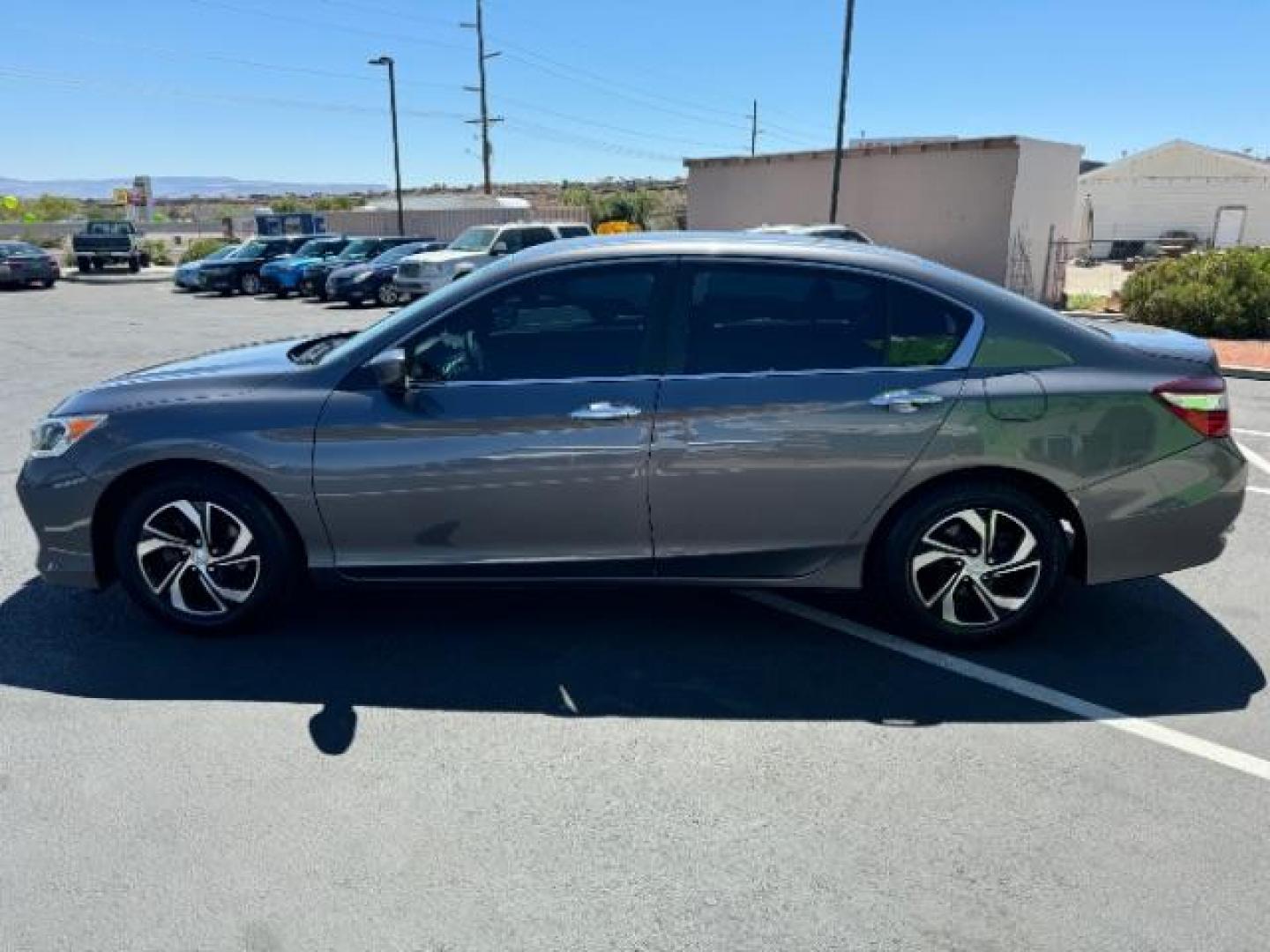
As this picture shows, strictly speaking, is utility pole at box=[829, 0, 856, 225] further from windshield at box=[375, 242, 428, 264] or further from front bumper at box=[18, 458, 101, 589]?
front bumper at box=[18, 458, 101, 589]

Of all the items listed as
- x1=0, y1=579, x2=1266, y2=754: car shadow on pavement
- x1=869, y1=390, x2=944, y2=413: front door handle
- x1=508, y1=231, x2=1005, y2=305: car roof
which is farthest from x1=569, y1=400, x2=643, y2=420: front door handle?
x1=869, y1=390, x2=944, y2=413: front door handle

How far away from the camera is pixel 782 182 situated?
25.6m

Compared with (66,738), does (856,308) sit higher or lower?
higher

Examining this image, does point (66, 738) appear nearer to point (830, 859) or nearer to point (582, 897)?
point (582, 897)

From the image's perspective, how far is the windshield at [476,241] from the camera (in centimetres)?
2162

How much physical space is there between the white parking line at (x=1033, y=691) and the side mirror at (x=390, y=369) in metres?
1.91

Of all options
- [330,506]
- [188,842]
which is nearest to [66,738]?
[188,842]

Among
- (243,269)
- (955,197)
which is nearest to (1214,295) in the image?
(955,197)

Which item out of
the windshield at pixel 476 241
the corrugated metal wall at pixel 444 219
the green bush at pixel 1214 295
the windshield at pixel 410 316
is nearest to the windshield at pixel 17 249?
the corrugated metal wall at pixel 444 219

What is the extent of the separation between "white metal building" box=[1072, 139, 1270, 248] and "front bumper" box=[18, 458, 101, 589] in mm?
40762

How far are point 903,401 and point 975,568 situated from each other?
2.47ft

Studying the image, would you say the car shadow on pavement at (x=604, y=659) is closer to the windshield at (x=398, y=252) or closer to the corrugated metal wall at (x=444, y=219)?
the windshield at (x=398, y=252)

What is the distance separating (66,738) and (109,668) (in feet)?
1.79

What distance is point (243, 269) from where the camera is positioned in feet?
87.2
